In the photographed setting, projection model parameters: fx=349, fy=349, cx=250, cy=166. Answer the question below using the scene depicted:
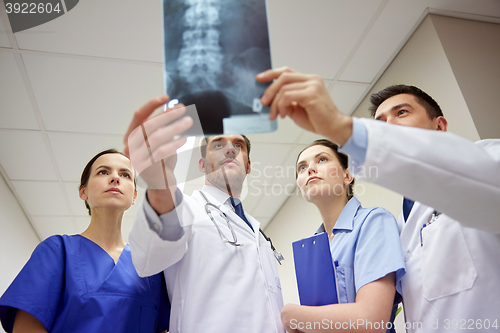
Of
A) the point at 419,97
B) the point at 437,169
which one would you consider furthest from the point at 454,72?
the point at 437,169

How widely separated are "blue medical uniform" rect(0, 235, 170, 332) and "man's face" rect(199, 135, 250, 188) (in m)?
0.43

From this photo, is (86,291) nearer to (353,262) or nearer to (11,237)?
(353,262)

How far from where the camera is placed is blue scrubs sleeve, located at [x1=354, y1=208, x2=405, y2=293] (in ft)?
3.34

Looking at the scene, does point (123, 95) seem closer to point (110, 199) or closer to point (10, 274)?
point (110, 199)

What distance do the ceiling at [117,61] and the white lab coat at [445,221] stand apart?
0.90 metres

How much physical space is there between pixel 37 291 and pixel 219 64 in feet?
3.06

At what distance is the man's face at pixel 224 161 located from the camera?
1.35 meters

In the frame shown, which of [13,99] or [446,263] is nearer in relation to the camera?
[446,263]

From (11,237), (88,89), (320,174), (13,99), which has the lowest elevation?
(320,174)

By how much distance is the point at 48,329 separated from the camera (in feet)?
3.39

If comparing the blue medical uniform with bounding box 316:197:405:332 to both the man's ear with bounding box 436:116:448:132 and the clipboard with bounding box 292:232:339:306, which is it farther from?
the man's ear with bounding box 436:116:448:132

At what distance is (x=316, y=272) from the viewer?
1.01 metres

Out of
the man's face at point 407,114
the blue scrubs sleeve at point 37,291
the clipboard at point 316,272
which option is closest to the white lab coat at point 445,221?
the clipboard at point 316,272

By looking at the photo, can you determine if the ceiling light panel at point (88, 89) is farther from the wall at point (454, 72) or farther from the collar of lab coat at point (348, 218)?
the wall at point (454, 72)
